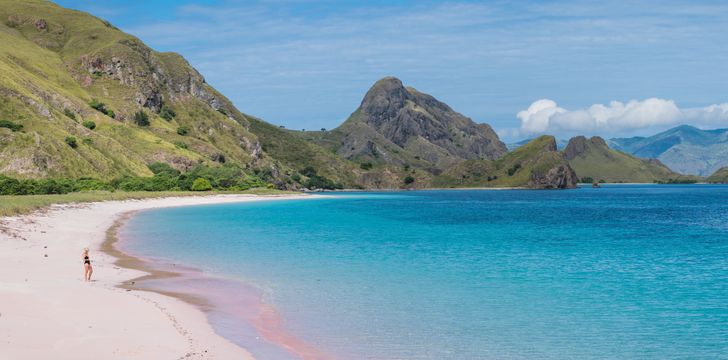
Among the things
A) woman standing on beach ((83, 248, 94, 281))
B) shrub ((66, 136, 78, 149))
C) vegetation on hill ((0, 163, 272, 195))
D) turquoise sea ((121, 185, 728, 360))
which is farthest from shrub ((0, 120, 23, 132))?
woman standing on beach ((83, 248, 94, 281))

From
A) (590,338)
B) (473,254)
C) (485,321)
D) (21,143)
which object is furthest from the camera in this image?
(21,143)

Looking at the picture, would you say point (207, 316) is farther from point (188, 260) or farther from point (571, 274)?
point (571, 274)

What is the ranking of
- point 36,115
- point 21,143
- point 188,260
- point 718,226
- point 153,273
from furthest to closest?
point 36,115 < point 21,143 < point 718,226 < point 188,260 < point 153,273

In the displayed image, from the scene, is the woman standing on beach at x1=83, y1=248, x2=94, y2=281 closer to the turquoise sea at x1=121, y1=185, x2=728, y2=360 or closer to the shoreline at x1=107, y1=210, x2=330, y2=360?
the shoreline at x1=107, y1=210, x2=330, y2=360

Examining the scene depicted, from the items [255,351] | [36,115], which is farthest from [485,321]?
[36,115]

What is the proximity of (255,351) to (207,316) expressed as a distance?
19.5 ft

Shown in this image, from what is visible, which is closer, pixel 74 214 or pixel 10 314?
pixel 10 314

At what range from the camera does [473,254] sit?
184 feet

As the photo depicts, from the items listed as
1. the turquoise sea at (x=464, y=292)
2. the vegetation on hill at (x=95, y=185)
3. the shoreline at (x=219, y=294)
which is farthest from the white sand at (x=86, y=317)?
the vegetation on hill at (x=95, y=185)

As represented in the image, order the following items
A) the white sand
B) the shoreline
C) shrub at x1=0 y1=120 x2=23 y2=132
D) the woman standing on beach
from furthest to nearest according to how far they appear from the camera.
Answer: shrub at x1=0 y1=120 x2=23 y2=132, the woman standing on beach, the shoreline, the white sand

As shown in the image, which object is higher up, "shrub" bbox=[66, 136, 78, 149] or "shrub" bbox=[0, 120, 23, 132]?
"shrub" bbox=[0, 120, 23, 132]

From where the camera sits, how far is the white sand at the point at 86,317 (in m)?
18.3

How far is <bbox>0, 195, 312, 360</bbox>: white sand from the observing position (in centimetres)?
1827

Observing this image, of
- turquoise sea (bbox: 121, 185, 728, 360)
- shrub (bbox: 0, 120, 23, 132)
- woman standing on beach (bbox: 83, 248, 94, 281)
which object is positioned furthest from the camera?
shrub (bbox: 0, 120, 23, 132)
